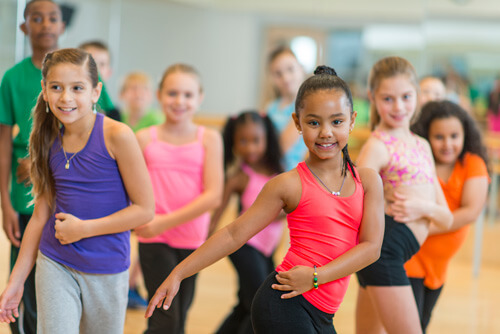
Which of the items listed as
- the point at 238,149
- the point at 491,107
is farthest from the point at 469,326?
the point at 491,107

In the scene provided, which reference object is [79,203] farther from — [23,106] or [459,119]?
[459,119]

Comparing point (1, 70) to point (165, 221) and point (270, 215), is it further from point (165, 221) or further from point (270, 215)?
point (270, 215)

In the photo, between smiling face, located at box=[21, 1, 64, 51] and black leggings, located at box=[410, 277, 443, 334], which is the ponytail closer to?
smiling face, located at box=[21, 1, 64, 51]

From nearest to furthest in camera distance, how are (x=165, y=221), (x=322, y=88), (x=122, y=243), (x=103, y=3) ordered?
(x=322, y=88), (x=122, y=243), (x=165, y=221), (x=103, y=3)

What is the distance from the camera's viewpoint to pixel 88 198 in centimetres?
197

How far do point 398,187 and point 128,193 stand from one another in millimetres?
929

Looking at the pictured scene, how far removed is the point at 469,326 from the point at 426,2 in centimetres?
421

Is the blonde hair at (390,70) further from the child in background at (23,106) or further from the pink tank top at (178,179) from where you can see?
the child in background at (23,106)

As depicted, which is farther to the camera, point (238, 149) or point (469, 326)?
point (469, 326)

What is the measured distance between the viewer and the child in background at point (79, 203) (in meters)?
1.93

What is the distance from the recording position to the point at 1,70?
269 cm

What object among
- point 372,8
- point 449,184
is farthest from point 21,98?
point 372,8

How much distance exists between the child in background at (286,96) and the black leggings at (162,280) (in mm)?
928

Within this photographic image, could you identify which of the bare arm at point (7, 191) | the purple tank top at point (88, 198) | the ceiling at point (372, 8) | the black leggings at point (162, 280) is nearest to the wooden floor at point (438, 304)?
the bare arm at point (7, 191)
